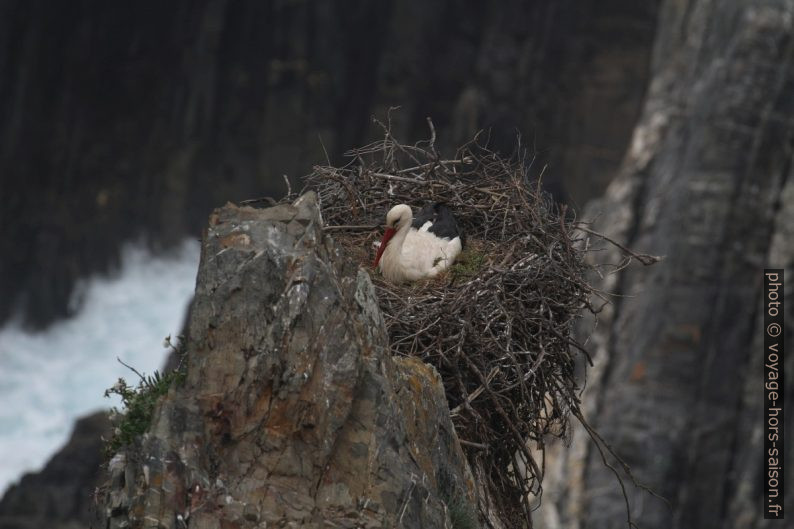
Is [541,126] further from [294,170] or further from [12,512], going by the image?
[12,512]

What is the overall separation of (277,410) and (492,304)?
7.65ft

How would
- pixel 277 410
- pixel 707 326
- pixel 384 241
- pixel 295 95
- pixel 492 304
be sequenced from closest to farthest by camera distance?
pixel 277 410, pixel 492 304, pixel 384 241, pixel 707 326, pixel 295 95

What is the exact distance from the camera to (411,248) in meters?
8.27

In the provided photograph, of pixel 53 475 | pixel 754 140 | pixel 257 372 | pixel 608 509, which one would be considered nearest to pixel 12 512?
pixel 53 475

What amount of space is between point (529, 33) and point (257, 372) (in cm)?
2471

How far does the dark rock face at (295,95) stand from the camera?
28.2 m

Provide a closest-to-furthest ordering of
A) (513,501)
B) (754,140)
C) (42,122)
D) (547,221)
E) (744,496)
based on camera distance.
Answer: (513,501)
(547,221)
(744,496)
(754,140)
(42,122)

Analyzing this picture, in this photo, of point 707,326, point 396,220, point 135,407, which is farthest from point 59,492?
point 135,407

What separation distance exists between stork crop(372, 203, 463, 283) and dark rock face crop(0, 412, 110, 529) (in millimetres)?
12735

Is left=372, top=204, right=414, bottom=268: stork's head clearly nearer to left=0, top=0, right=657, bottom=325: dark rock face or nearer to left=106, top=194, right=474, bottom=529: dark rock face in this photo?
left=106, top=194, right=474, bottom=529: dark rock face

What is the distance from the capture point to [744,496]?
18484 mm

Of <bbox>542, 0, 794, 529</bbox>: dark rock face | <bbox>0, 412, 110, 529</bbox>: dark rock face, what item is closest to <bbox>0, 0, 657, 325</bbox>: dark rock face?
<bbox>0, 412, 110, 529</bbox>: dark rock face

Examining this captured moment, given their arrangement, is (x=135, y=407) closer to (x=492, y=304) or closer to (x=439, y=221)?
(x=492, y=304)

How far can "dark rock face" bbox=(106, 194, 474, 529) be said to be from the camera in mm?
5203
